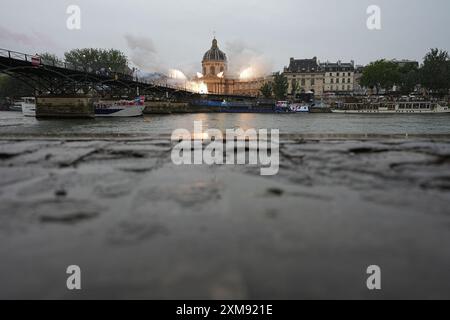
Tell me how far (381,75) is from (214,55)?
9363 centimetres

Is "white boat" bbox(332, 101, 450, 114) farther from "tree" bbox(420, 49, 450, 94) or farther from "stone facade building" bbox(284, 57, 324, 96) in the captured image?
"stone facade building" bbox(284, 57, 324, 96)

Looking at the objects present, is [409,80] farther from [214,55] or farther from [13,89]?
[13,89]

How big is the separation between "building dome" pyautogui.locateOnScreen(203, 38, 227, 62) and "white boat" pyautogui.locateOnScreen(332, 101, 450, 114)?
95845 mm

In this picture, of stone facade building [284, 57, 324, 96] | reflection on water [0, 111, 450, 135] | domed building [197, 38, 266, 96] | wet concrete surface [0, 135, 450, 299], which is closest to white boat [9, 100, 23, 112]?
reflection on water [0, 111, 450, 135]

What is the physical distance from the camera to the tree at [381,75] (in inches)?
4232

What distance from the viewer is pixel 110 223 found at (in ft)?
10.1

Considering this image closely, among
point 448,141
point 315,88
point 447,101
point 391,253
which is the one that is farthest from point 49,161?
point 315,88

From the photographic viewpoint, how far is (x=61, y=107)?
2063 inches

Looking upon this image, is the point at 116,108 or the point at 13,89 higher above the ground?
the point at 13,89

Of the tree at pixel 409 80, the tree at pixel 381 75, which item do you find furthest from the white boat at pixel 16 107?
the tree at pixel 409 80

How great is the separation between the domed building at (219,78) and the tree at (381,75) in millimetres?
68252

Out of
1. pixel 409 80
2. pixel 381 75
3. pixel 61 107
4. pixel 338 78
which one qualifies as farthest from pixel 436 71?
pixel 61 107

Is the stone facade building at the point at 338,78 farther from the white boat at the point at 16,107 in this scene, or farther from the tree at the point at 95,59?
the white boat at the point at 16,107

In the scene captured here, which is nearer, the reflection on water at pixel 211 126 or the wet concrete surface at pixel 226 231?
the wet concrete surface at pixel 226 231
